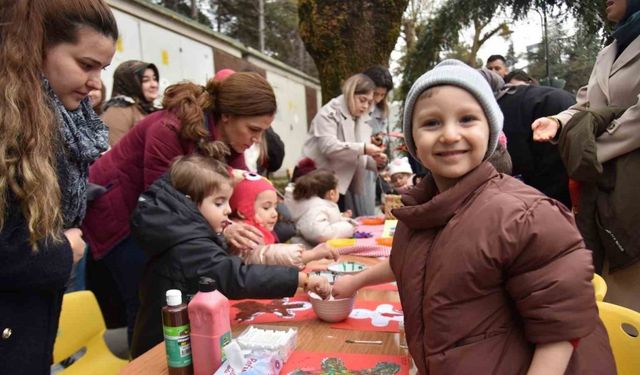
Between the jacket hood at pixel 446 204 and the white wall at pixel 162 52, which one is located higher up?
the white wall at pixel 162 52

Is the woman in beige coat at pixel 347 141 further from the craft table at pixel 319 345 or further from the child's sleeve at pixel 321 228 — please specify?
the craft table at pixel 319 345

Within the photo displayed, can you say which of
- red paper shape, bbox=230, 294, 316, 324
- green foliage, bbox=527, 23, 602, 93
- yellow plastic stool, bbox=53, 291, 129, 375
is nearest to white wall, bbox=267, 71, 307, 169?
green foliage, bbox=527, 23, 602, 93

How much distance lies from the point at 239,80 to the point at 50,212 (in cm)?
109

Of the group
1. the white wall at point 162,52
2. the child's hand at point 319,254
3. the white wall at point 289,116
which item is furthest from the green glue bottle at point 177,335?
the white wall at point 289,116

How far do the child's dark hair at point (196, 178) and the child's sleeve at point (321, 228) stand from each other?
3.58 ft

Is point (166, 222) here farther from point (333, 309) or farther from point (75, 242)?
point (333, 309)

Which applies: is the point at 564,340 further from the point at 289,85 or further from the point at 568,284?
the point at 289,85

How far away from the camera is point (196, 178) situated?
175cm

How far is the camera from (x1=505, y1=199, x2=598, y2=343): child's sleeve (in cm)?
89

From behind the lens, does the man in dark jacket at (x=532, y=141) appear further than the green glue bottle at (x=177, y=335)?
Yes

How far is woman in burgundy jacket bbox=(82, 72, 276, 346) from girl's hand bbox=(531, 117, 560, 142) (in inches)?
47.4

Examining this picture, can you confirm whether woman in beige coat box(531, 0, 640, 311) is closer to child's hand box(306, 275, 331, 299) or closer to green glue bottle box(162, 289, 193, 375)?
child's hand box(306, 275, 331, 299)

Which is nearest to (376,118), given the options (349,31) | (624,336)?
(349,31)

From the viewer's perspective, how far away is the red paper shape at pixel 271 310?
5.08 feet
